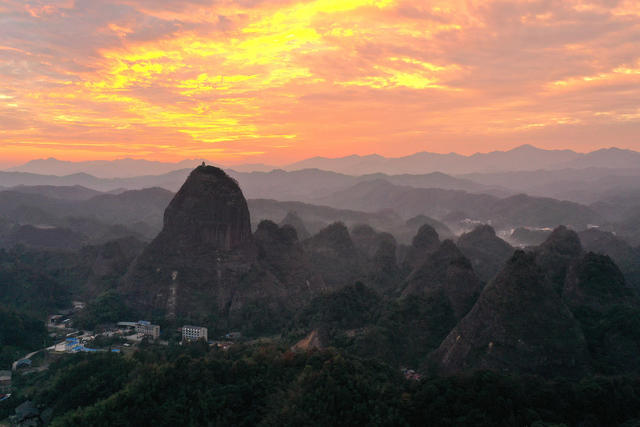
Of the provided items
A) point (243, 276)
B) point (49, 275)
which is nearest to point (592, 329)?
point (243, 276)

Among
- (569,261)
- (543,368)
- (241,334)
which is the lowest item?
(241,334)

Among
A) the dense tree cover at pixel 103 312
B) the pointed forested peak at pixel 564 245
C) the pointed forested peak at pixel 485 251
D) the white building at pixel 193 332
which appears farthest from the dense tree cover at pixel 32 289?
the pointed forested peak at pixel 564 245

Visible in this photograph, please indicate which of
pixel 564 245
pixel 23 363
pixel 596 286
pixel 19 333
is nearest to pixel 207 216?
pixel 19 333

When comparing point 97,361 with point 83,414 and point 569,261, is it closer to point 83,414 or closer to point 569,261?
point 83,414

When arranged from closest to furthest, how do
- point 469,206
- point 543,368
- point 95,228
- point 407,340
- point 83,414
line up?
1. point 83,414
2. point 543,368
3. point 407,340
4. point 95,228
5. point 469,206

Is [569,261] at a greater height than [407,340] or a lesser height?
greater

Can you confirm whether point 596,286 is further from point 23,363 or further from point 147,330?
point 23,363

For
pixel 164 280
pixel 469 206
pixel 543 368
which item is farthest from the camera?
pixel 469 206
